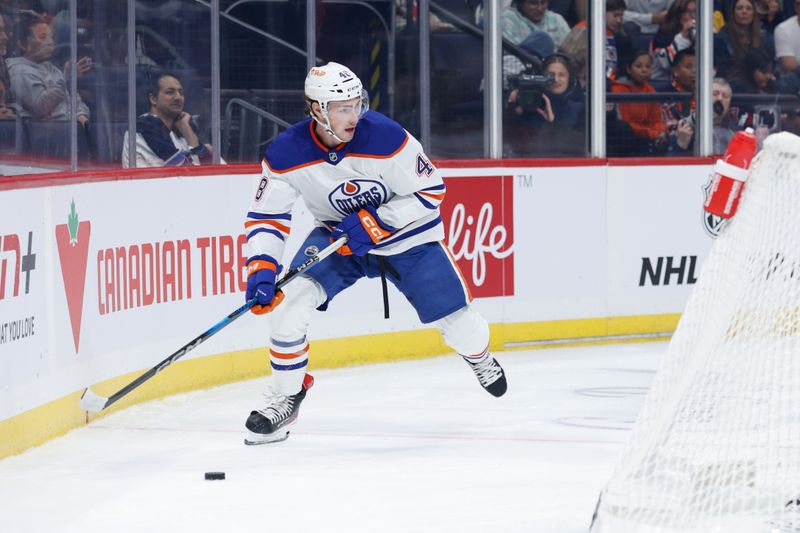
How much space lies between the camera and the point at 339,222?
4.83 metres

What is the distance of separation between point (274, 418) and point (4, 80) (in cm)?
137

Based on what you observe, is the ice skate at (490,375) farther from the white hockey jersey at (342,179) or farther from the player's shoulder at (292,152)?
the player's shoulder at (292,152)

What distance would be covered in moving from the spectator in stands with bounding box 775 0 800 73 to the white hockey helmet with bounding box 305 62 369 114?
3.94 metres

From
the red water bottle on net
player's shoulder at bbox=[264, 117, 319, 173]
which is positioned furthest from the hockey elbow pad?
the red water bottle on net

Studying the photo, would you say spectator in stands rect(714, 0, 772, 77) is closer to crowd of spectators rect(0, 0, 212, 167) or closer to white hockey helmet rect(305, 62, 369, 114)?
crowd of spectators rect(0, 0, 212, 167)

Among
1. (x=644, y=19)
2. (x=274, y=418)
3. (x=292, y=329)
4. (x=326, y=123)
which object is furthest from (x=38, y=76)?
(x=644, y=19)

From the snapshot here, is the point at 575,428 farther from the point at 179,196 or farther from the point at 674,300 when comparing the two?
the point at 674,300

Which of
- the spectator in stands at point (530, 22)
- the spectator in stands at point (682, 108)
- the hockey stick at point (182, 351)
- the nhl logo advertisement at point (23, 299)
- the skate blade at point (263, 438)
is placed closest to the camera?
the nhl logo advertisement at point (23, 299)

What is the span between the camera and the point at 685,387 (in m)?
3.20

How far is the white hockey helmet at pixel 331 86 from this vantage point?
4.48 metres

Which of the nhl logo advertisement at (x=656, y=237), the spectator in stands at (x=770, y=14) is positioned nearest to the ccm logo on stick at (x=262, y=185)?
the nhl logo advertisement at (x=656, y=237)

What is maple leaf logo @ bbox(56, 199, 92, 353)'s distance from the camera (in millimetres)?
4875

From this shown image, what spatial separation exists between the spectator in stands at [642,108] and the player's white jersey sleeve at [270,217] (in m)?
3.21

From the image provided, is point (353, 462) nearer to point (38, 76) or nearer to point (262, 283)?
point (262, 283)
